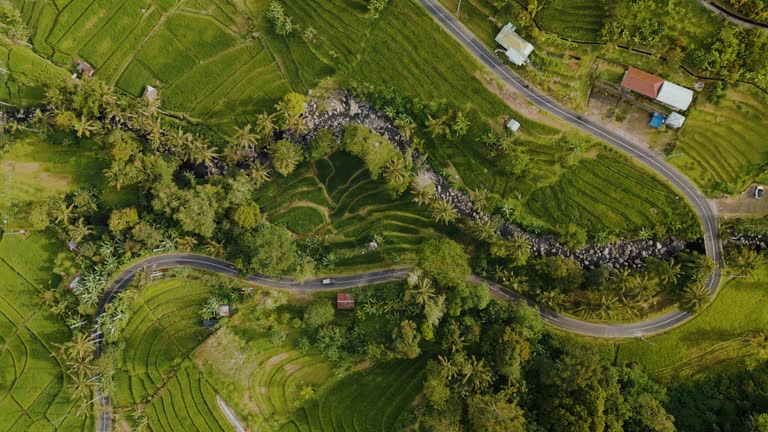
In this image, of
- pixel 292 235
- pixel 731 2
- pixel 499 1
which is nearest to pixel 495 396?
pixel 292 235

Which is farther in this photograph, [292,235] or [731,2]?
[292,235]

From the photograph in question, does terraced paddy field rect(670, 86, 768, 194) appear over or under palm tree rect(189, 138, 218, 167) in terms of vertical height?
over

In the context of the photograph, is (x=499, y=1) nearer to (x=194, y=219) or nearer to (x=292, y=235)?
(x=292, y=235)

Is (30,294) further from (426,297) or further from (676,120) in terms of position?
(676,120)

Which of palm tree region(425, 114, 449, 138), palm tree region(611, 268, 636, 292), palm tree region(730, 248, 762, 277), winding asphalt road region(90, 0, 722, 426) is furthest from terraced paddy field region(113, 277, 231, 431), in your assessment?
palm tree region(730, 248, 762, 277)

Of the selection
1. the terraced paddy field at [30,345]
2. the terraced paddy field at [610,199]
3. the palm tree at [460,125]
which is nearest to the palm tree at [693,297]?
the terraced paddy field at [610,199]

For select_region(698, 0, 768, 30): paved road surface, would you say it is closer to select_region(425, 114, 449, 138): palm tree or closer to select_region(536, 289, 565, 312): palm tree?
select_region(425, 114, 449, 138): palm tree
